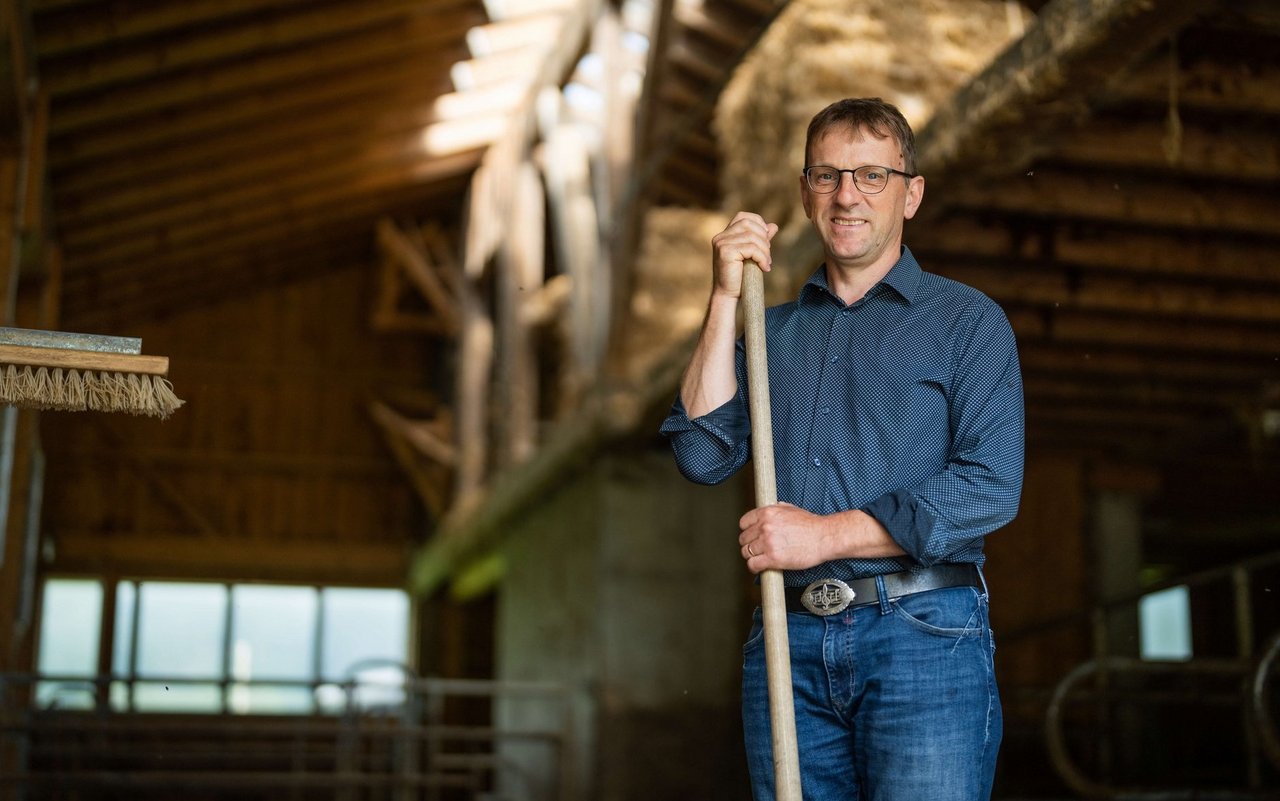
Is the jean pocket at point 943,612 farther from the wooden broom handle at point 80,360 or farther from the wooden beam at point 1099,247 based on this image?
the wooden beam at point 1099,247

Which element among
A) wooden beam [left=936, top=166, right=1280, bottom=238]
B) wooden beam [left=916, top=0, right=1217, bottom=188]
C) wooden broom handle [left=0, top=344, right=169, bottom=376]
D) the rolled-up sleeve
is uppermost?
wooden beam [left=936, top=166, right=1280, bottom=238]

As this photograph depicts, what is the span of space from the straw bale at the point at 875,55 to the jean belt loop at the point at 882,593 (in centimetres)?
324

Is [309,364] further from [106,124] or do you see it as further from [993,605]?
[993,605]

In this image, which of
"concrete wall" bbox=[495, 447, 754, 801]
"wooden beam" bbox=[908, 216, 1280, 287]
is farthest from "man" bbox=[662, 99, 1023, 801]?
"concrete wall" bbox=[495, 447, 754, 801]

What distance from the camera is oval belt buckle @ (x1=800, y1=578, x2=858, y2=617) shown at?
221cm

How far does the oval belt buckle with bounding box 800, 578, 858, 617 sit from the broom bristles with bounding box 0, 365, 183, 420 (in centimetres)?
107

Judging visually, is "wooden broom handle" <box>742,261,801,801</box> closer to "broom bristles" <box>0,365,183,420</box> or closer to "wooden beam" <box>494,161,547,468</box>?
"broom bristles" <box>0,365,183,420</box>

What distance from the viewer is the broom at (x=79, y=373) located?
7.68 feet

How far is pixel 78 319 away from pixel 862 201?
12.0 metres

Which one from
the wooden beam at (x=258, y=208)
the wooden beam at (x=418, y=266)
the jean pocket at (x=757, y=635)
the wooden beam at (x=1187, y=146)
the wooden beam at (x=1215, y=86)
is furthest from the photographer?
the wooden beam at (x=418, y=266)

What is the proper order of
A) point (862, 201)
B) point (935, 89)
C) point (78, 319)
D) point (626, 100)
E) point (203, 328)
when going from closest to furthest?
point (862, 201) → point (935, 89) → point (626, 100) → point (78, 319) → point (203, 328)

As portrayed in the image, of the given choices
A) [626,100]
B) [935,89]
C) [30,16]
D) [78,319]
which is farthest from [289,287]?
[935,89]

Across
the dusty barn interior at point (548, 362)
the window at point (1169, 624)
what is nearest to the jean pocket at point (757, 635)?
the dusty barn interior at point (548, 362)

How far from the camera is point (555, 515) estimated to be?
1017 cm
